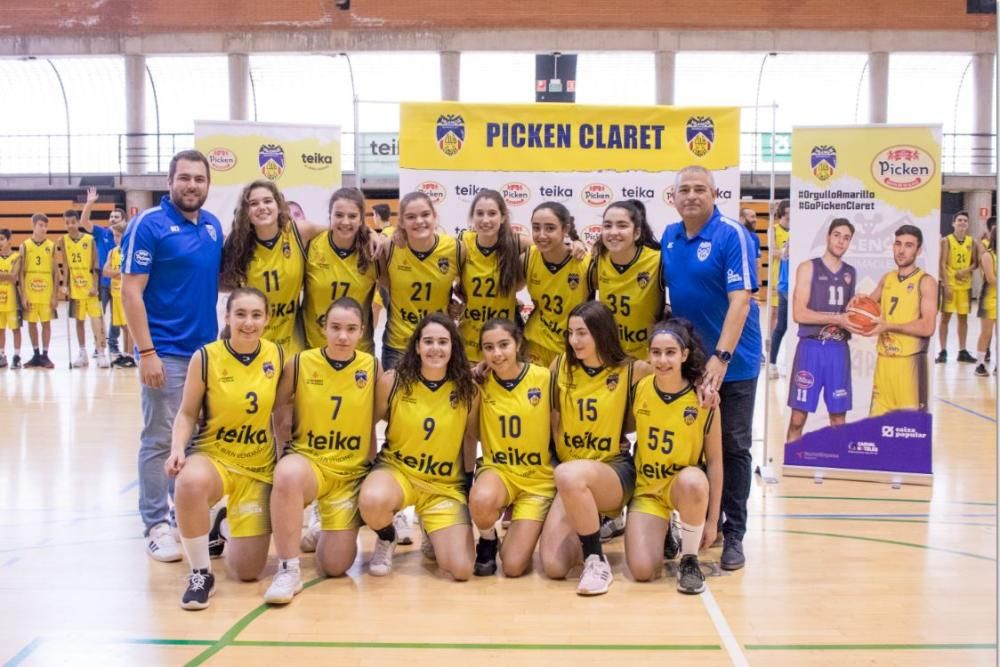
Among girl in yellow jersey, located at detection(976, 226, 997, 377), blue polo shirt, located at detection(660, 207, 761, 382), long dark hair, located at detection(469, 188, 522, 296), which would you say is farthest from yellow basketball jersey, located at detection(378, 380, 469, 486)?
girl in yellow jersey, located at detection(976, 226, 997, 377)

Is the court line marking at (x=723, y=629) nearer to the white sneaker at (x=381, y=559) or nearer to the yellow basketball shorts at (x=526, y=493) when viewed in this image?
the yellow basketball shorts at (x=526, y=493)

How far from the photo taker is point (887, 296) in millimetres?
6066

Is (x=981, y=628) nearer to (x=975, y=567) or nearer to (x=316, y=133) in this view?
(x=975, y=567)

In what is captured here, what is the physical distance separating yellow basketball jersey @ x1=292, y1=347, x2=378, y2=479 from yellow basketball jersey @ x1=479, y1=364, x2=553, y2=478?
1.88 feet

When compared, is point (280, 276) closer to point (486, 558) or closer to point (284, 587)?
point (284, 587)

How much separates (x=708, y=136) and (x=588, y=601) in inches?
134

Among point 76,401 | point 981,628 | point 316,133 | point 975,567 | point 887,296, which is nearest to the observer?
point 981,628

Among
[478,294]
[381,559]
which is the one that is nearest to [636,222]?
[478,294]

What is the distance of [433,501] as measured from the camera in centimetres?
449

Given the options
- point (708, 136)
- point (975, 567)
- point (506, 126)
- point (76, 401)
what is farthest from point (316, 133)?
point (975, 567)

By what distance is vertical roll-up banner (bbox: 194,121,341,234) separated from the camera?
727 centimetres

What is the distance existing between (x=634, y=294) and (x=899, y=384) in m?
2.38

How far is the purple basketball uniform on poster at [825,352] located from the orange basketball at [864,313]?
0.04 meters

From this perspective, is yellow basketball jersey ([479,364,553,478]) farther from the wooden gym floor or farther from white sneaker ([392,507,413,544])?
white sneaker ([392,507,413,544])
